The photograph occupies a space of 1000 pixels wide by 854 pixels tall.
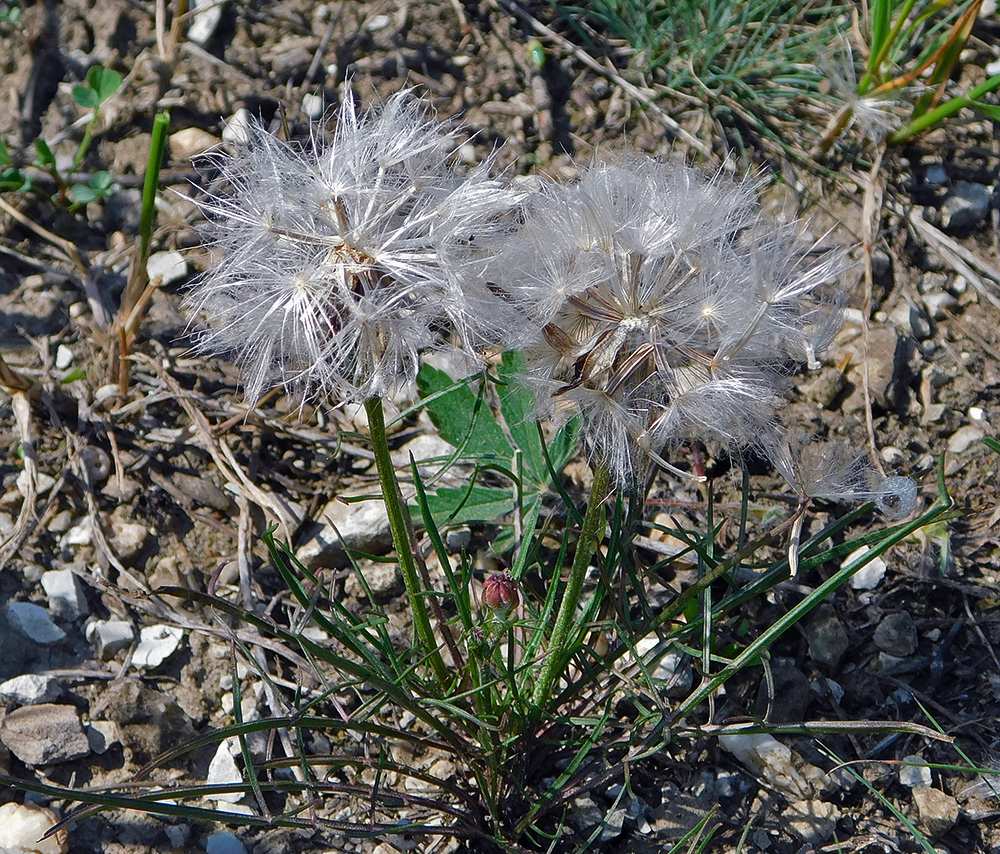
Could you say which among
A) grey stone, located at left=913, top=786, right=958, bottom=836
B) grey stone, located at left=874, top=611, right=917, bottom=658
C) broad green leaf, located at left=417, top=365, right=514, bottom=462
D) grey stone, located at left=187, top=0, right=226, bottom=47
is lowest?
grey stone, located at left=913, top=786, right=958, bottom=836

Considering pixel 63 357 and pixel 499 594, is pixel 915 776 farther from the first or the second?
pixel 63 357

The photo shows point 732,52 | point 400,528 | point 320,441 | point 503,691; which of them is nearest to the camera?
point 400,528

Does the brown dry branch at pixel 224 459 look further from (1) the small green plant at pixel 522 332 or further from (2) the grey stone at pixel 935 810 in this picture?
(2) the grey stone at pixel 935 810

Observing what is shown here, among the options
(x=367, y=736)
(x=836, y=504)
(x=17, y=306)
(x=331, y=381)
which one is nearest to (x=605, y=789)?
(x=367, y=736)

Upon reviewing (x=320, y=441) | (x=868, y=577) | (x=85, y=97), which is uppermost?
(x=85, y=97)

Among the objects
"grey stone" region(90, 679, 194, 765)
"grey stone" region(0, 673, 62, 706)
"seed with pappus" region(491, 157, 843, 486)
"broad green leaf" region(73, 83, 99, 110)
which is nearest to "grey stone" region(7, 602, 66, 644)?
"grey stone" region(0, 673, 62, 706)

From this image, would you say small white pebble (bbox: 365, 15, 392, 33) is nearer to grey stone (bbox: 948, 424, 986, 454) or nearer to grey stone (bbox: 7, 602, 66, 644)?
grey stone (bbox: 7, 602, 66, 644)

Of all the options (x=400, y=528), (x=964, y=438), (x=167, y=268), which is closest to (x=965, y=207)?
(x=964, y=438)
